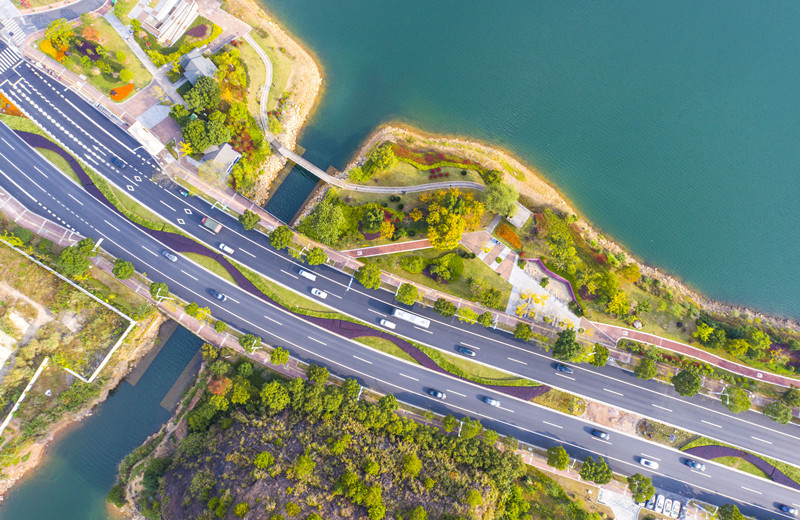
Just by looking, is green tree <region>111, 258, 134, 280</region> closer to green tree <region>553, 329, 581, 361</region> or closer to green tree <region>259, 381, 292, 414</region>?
green tree <region>259, 381, 292, 414</region>

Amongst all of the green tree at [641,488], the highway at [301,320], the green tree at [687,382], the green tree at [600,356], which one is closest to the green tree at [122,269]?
the highway at [301,320]

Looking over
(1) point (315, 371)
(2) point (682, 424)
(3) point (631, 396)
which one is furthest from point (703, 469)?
(1) point (315, 371)

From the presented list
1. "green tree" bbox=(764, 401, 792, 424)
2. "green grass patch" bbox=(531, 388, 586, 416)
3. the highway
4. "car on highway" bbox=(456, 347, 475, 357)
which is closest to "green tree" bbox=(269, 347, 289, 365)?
the highway

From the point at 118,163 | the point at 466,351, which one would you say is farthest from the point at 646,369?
the point at 118,163

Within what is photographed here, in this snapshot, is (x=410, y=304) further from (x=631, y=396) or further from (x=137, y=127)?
(x=137, y=127)

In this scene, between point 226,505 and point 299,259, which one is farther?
point 299,259

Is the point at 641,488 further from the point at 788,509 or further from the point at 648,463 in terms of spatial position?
the point at 788,509
